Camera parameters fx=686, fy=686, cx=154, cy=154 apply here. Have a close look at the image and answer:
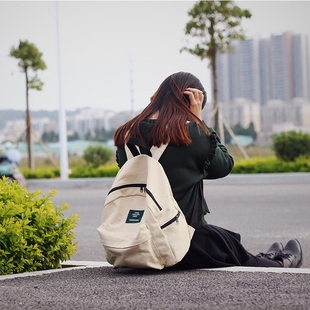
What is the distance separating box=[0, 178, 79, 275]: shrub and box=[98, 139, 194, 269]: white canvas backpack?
0.56 m

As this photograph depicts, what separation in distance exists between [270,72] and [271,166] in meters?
21.0

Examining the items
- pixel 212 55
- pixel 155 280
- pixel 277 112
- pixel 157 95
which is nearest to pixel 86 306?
pixel 155 280

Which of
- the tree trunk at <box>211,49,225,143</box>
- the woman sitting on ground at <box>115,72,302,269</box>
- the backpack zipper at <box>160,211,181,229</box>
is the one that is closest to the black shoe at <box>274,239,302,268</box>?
the woman sitting on ground at <box>115,72,302,269</box>

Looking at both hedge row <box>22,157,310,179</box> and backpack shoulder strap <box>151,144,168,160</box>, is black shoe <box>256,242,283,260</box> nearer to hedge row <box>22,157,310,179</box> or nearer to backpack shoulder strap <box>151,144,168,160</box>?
backpack shoulder strap <box>151,144,168,160</box>

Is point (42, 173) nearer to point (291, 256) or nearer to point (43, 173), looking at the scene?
point (43, 173)

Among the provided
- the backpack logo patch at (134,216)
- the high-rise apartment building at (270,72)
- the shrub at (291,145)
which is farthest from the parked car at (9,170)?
the high-rise apartment building at (270,72)

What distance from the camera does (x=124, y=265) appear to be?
3.91 m

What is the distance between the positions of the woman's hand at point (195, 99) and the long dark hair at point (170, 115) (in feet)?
0.10

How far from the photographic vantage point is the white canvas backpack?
12.4 feet

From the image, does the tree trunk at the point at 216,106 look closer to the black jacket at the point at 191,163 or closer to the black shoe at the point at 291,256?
the black shoe at the point at 291,256

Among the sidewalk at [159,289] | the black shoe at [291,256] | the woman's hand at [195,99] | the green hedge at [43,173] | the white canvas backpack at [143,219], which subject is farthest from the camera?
the green hedge at [43,173]

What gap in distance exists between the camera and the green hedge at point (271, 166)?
1711 centimetres

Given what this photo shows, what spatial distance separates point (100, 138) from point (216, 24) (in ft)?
25.9

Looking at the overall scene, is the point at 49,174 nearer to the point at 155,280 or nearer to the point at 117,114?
the point at 117,114
